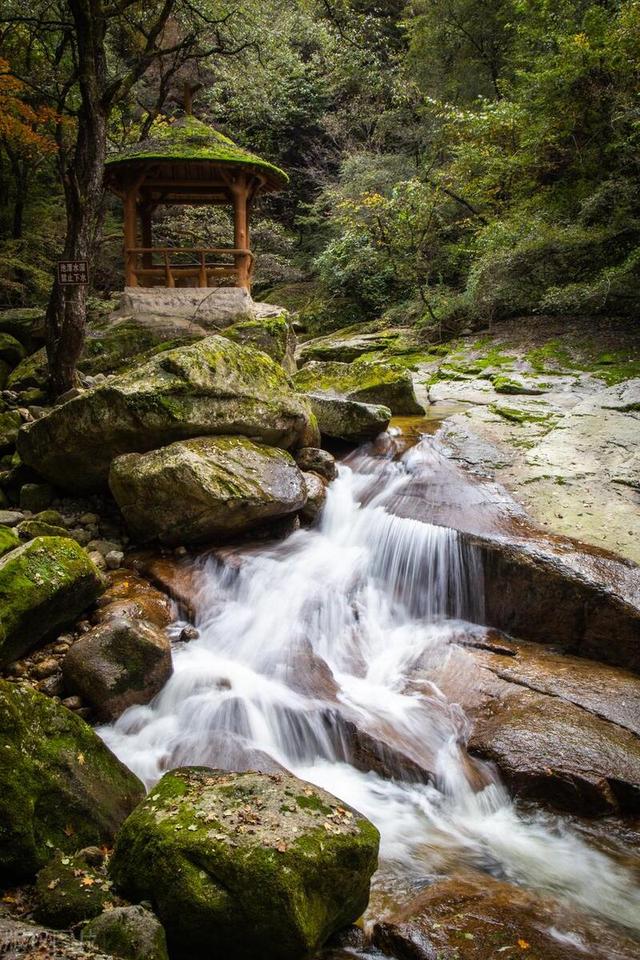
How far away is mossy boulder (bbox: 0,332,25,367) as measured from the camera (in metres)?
11.2

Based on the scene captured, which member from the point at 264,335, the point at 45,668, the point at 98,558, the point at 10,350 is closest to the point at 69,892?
the point at 45,668

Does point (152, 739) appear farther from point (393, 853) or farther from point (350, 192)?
point (350, 192)

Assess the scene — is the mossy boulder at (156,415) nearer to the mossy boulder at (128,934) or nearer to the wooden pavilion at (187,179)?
the mossy boulder at (128,934)

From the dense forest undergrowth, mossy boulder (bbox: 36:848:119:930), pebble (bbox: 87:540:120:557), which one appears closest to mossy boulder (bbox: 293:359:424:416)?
the dense forest undergrowth

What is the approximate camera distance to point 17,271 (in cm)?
1599

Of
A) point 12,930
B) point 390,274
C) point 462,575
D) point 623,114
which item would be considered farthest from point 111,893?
point 390,274

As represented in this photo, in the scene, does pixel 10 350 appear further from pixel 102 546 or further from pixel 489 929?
pixel 489 929

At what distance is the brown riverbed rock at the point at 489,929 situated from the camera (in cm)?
294

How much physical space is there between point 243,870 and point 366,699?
2697 mm

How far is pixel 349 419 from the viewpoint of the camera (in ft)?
29.8

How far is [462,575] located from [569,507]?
156 cm

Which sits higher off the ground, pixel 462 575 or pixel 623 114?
pixel 623 114

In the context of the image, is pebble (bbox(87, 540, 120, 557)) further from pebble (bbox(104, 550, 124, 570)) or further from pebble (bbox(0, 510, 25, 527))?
pebble (bbox(0, 510, 25, 527))

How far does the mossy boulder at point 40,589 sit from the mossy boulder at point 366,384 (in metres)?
6.49
